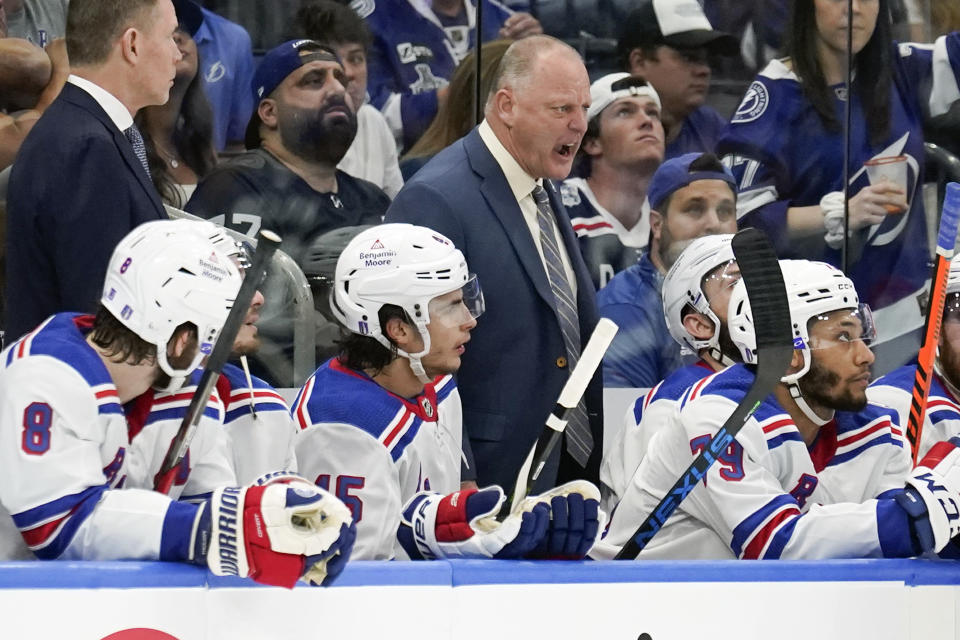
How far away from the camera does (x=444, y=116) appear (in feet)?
16.5

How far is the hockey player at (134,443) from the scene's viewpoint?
2.43m

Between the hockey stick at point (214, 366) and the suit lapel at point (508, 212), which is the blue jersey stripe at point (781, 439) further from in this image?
the hockey stick at point (214, 366)

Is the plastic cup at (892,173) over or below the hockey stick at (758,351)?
below

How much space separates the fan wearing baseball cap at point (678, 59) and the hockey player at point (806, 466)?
1.91 m

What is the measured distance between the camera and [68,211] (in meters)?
3.19

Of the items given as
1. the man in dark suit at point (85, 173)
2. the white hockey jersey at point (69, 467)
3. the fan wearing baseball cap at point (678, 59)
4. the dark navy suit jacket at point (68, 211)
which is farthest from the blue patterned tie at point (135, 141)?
the fan wearing baseball cap at point (678, 59)

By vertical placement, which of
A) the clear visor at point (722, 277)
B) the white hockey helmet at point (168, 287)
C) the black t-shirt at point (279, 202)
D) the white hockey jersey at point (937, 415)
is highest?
the white hockey helmet at point (168, 287)

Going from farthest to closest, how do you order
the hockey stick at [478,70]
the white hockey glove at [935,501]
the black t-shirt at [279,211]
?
the hockey stick at [478,70]
the black t-shirt at [279,211]
the white hockey glove at [935,501]

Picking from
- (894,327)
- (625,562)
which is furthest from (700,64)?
(625,562)

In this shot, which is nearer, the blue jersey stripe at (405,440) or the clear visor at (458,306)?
the blue jersey stripe at (405,440)

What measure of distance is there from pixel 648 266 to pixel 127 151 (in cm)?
227

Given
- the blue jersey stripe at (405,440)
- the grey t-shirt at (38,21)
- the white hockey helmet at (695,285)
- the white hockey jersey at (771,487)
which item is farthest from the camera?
the grey t-shirt at (38,21)

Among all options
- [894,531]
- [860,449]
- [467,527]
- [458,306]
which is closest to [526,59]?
[458,306]

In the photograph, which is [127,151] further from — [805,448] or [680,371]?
[805,448]
